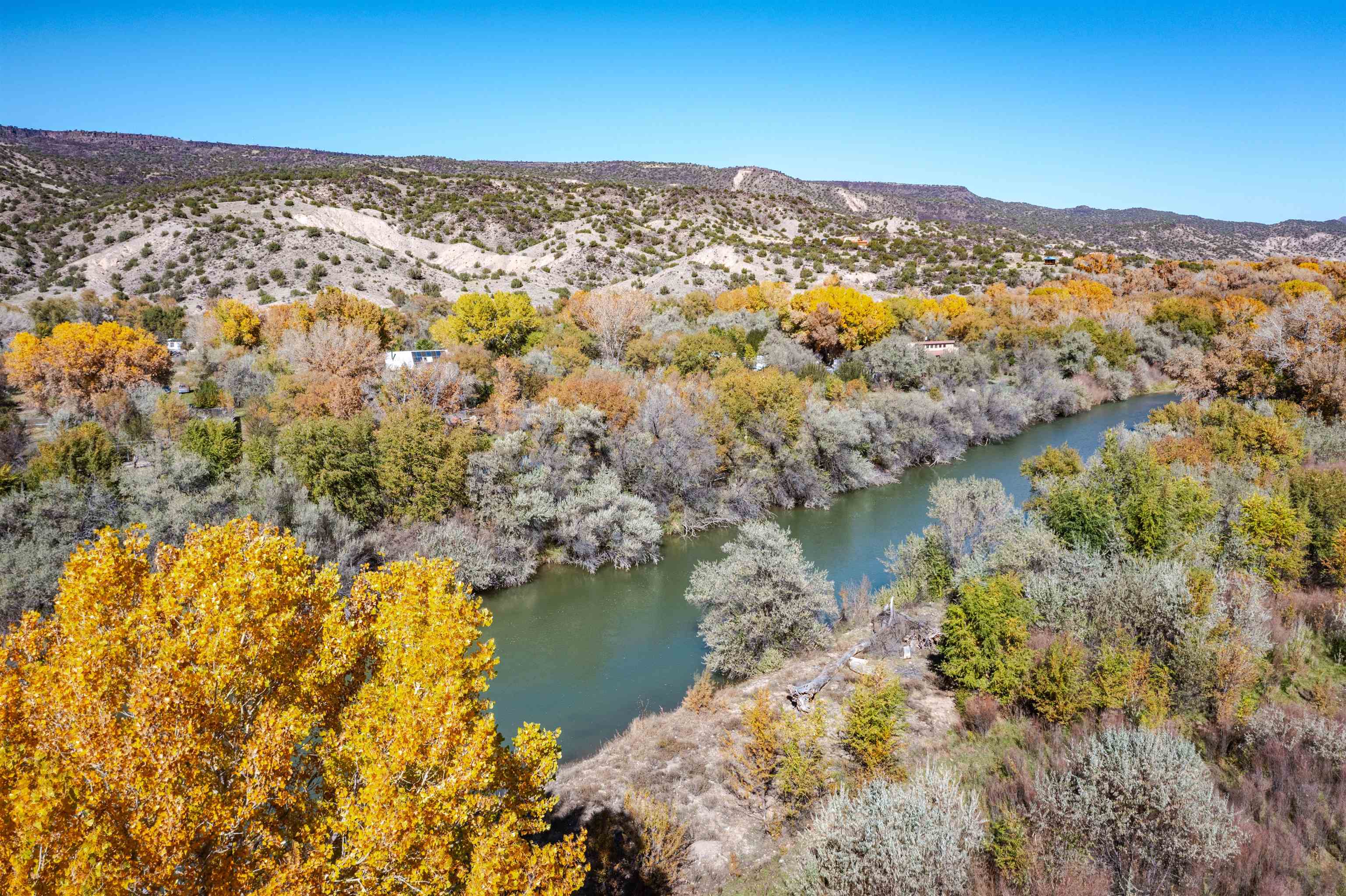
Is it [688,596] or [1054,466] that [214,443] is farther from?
[1054,466]

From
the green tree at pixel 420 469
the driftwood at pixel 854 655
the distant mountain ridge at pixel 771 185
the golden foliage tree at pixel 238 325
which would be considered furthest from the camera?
the distant mountain ridge at pixel 771 185

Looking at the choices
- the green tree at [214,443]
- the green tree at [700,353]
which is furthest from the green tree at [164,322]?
the green tree at [700,353]

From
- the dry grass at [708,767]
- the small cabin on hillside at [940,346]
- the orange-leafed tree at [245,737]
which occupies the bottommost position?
the dry grass at [708,767]

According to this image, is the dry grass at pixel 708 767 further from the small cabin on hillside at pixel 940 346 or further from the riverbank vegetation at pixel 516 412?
the small cabin on hillside at pixel 940 346

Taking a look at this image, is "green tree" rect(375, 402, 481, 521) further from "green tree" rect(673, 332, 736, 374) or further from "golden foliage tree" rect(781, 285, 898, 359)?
"golden foliage tree" rect(781, 285, 898, 359)

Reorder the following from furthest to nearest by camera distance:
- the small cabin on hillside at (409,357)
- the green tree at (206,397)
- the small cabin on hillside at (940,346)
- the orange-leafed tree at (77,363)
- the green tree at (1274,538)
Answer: the small cabin on hillside at (940,346) < the small cabin on hillside at (409,357) < the green tree at (206,397) < the orange-leafed tree at (77,363) < the green tree at (1274,538)

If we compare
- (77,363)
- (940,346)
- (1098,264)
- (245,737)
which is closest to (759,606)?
(245,737)

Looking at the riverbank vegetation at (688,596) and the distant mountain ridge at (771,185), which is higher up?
the distant mountain ridge at (771,185)

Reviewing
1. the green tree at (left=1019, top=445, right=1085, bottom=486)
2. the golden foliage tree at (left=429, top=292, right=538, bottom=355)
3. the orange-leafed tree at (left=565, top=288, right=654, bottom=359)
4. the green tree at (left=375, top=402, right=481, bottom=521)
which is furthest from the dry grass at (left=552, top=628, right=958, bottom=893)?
the golden foliage tree at (left=429, top=292, right=538, bottom=355)
